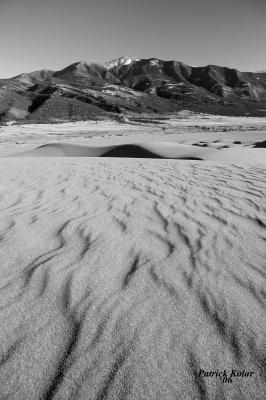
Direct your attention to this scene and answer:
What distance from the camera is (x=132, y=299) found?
222cm

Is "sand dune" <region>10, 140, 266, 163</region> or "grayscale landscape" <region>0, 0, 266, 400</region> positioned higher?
"grayscale landscape" <region>0, 0, 266, 400</region>

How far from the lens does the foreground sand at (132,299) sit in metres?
1.61

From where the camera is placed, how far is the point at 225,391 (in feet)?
5.06

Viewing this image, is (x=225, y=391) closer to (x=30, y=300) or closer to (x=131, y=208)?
(x=30, y=300)

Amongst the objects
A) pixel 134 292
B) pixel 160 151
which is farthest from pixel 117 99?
pixel 134 292

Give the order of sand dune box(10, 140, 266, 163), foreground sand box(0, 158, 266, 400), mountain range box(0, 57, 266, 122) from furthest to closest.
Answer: mountain range box(0, 57, 266, 122), sand dune box(10, 140, 266, 163), foreground sand box(0, 158, 266, 400)

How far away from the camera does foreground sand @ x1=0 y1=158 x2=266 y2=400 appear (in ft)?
5.29

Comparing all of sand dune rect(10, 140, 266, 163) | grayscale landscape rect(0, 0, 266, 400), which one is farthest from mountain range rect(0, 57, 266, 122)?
grayscale landscape rect(0, 0, 266, 400)

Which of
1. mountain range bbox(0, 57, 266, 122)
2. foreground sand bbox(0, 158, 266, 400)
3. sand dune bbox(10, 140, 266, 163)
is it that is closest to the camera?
foreground sand bbox(0, 158, 266, 400)

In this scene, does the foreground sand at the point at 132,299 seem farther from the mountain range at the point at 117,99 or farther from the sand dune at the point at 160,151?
the mountain range at the point at 117,99

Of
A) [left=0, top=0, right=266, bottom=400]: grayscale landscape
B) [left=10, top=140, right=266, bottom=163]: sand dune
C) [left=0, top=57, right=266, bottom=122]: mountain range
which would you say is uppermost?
[left=0, top=0, right=266, bottom=400]: grayscale landscape

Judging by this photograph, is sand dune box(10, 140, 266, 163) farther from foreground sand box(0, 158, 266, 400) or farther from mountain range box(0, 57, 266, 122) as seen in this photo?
mountain range box(0, 57, 266, 122)

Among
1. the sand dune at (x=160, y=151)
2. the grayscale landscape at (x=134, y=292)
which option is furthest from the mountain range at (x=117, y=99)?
the grayscale landscape at (x=134, y=292)

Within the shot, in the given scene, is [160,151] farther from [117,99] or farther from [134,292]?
[117,99]
